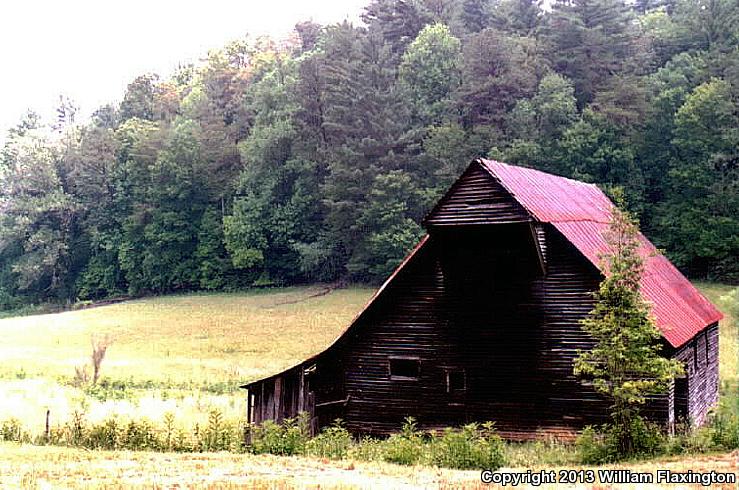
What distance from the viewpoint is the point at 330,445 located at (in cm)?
1845

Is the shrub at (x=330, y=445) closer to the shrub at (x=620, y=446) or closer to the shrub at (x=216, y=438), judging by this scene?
the shrub at (x=216, y=438)

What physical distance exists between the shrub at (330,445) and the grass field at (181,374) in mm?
1507

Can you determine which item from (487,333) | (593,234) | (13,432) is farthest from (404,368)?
(13,432)

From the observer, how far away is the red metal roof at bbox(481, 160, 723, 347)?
62.4 feet

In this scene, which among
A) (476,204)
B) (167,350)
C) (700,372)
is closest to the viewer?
(476,204)

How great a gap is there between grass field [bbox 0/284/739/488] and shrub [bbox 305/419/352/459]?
4.95 feet

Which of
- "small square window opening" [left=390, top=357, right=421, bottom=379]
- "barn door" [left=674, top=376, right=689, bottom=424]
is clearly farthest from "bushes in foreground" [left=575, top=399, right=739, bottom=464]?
"small square window opening" [left=390, top=357, right=421, bottom=379]

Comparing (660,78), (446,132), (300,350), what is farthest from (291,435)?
(660,78)

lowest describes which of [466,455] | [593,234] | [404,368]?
[466,455]

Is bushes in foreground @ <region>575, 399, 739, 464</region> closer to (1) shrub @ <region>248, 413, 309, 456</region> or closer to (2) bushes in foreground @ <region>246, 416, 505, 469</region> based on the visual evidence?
(2) bushes in foreground @ <region>246, 416, 505, 469</region>

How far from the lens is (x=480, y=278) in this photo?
20.6 meters

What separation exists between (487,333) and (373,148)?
1805 inches

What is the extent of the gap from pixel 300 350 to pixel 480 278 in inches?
903

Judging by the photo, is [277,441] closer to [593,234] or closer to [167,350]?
[593,234]
